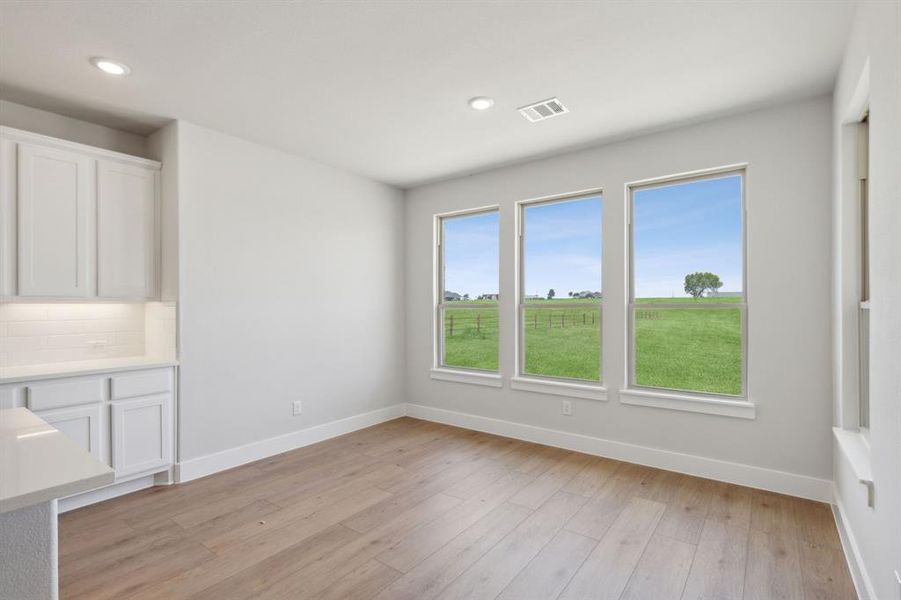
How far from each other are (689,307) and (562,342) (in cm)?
122

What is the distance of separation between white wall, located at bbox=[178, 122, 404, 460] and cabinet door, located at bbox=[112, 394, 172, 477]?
0.12 m

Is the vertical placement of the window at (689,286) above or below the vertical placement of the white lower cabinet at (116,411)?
above

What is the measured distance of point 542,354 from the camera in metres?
4.56

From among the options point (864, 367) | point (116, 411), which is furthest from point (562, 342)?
point (116, 411)

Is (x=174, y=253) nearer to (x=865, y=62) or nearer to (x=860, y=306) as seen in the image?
(x=865, y=62)

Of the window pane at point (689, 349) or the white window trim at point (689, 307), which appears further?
the window pane at point (689, 349)

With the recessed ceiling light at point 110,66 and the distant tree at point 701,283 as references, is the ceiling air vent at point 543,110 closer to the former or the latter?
the distant tree at point 701,283

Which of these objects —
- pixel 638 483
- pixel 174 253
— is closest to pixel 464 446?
pixel 638 483

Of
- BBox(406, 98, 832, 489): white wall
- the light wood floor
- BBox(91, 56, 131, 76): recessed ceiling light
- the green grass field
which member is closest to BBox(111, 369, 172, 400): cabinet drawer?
the light wood floor

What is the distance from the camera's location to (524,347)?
4633mm

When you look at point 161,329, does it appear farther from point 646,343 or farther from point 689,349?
point 689,349

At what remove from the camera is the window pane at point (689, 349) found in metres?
3.52

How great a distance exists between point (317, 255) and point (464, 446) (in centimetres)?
233

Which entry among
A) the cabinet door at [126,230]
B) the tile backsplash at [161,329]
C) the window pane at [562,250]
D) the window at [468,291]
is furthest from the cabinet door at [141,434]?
the window pane at [562,250]
